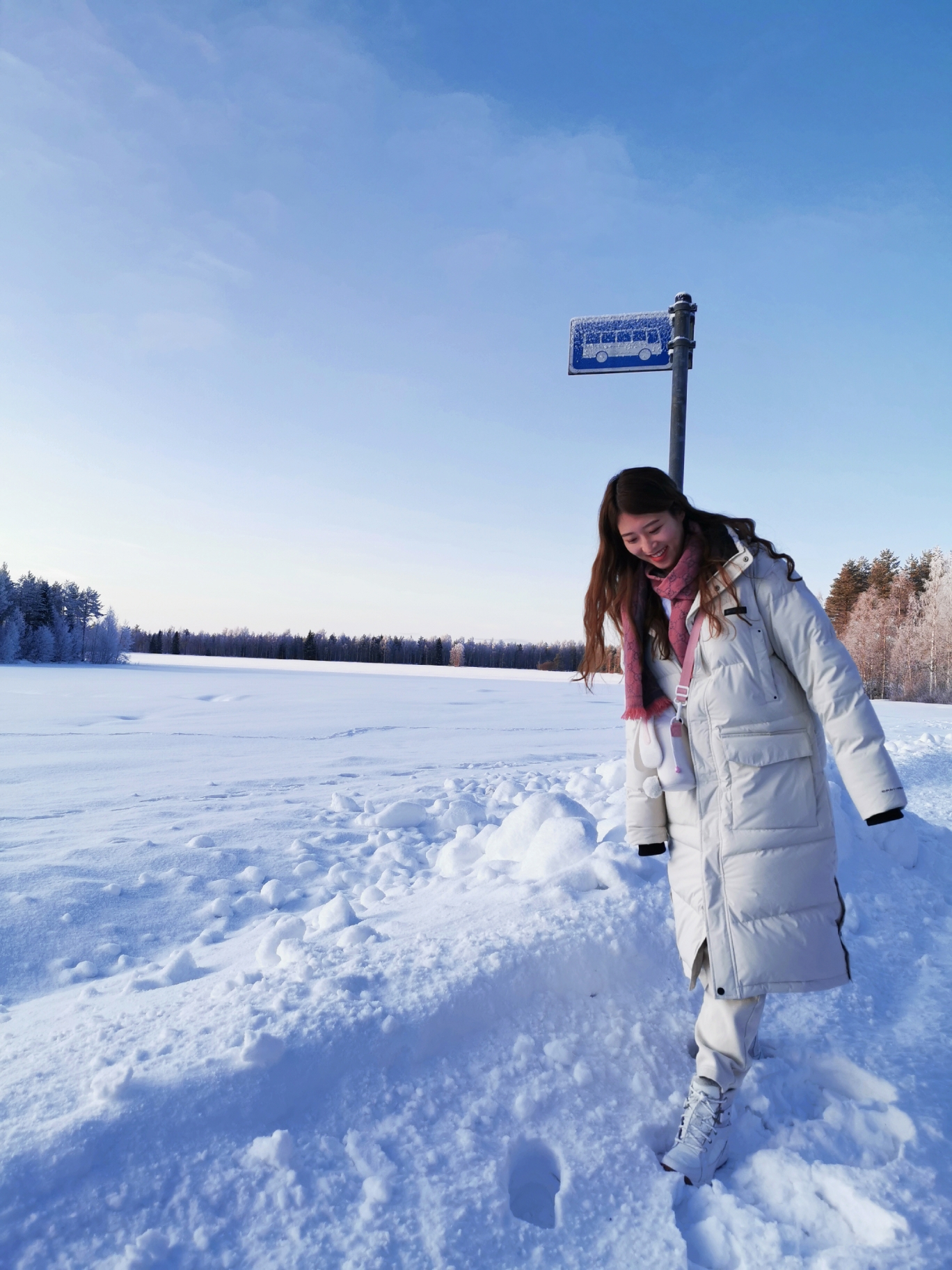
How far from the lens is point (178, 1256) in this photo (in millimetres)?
1314

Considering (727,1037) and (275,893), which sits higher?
(727,1037)

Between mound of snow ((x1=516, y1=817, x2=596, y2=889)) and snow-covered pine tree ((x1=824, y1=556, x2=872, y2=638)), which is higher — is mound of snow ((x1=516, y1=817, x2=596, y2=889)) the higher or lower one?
the lower one

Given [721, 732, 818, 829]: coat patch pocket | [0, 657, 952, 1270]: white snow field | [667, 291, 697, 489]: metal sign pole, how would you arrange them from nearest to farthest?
1. [0, 657, 952, 1270]: white snow field
2. [721, 732, 818, 829]: coat patch pocket
3. [667, 291, 697, 489]: metal sign pole

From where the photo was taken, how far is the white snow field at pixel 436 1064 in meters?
1.40

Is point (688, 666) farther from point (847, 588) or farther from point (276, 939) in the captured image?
point (847, 588)

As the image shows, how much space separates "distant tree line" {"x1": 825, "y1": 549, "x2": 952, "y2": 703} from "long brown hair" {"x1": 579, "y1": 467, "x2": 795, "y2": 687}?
31.4m

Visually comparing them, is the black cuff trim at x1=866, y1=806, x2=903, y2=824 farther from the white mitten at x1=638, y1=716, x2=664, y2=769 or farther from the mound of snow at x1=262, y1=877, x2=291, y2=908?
the mound of snow at x1=262, y1=877, x2=291, y2=908

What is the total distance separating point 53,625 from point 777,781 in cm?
5236

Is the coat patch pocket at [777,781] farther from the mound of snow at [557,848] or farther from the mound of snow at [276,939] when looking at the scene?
the mound of snow at [276,939]

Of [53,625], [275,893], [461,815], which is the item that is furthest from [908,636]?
[53,625]

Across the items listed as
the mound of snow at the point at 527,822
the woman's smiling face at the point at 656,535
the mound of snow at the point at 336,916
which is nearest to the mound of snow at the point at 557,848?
the mound of snow at the point at 527,822

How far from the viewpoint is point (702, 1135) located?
1643 millimetres

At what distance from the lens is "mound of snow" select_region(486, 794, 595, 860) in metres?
3.54

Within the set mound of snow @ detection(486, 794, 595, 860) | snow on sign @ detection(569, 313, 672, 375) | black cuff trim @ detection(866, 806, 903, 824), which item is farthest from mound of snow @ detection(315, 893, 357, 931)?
snow on sign @ detection(569, 313, 672, 375)
